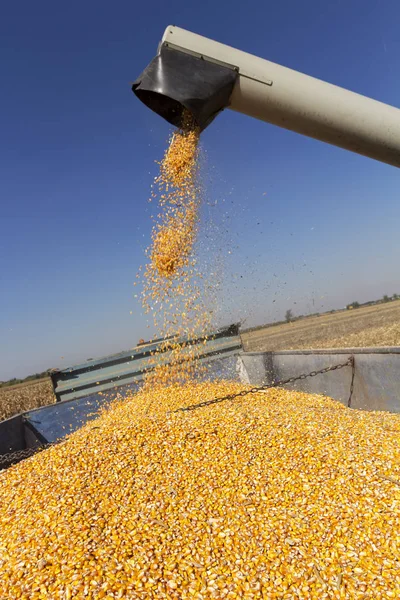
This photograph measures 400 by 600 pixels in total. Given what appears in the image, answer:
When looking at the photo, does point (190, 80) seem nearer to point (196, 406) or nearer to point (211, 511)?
point (211, 511)

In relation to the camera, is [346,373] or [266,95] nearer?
[266,95]

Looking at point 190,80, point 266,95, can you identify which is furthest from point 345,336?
point 190,80

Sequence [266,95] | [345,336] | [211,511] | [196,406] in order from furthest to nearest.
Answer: [345,336]
[196,406]
[211,511]
[266,95]

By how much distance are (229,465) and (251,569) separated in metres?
0.78

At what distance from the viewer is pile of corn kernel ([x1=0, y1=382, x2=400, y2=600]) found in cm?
182

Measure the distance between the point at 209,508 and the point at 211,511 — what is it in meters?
0.02

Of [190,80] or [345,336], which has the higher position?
[190,80]

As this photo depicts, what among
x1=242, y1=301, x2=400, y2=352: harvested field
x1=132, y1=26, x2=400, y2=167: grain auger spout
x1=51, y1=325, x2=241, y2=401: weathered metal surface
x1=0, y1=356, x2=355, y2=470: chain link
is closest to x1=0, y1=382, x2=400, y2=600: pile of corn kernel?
x1=0, y1=356, x2=355, y2=470: chain link

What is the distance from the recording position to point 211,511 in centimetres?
228

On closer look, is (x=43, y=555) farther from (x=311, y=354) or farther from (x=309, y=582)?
(x=311, y=354)

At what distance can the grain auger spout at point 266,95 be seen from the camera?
6.42 feet

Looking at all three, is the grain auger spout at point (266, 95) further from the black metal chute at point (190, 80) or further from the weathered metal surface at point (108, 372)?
the weathered metal surface at point (108, 372)

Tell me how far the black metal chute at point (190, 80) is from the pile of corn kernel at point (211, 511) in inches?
85.0

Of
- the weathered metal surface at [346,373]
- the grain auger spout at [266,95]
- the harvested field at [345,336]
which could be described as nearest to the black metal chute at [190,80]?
the grain auger spout at [266,95]
